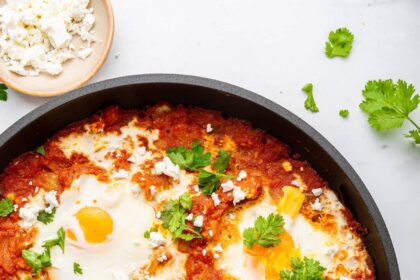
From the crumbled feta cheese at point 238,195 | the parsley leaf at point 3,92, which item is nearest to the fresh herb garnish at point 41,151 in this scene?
the parsley leaf at point 3,92

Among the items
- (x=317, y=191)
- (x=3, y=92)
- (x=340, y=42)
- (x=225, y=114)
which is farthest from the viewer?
(x=340, y=42)

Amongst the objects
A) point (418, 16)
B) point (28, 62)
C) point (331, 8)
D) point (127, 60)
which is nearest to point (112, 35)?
point (127, 60)

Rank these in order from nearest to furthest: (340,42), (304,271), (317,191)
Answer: (304,271)
(317,191)
(340,42)

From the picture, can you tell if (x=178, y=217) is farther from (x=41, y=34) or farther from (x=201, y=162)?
(x=41, y=34)

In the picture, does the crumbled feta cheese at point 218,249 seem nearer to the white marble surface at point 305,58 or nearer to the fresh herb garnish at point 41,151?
the white marble surface at point 305,58

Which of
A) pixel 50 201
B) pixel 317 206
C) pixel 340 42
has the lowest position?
pixel 50 201

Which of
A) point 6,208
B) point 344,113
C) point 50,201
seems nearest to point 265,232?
point 344,113

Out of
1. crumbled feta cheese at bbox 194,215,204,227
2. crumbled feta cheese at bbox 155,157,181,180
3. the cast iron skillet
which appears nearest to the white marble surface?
the cast iron skillet
